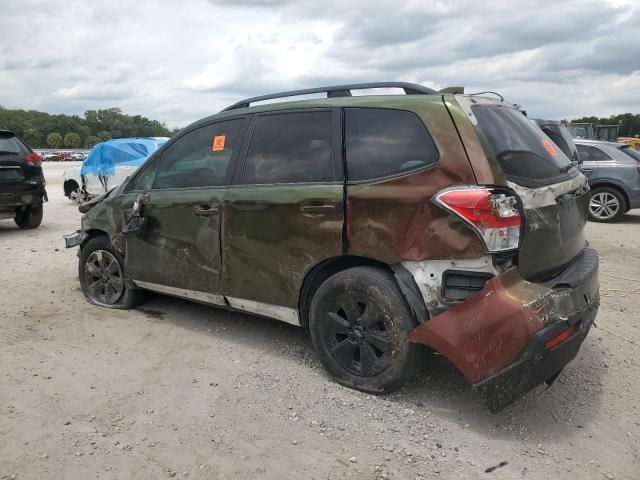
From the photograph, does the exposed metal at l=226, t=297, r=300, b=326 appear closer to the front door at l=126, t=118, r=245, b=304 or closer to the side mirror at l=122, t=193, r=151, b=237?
the front door at l=126, t=118, r=245, b=304

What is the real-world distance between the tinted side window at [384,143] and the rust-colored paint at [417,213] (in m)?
0.06

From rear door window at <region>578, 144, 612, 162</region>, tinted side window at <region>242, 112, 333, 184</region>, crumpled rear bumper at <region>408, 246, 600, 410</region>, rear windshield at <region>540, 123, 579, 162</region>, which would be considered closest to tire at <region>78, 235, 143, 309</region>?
tinted side window at <region>242, 112, 333, 184</region>

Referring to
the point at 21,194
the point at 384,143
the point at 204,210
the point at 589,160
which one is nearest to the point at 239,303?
the point at 204,210

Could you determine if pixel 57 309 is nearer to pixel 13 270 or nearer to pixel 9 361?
pixel 9 361

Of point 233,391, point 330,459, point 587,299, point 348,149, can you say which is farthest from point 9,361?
point 587,299

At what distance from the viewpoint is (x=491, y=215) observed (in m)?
2.79

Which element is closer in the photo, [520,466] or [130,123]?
[520,466]

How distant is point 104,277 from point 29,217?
5710mm

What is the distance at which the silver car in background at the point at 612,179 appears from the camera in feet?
34.5

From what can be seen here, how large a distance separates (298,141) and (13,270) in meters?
4.66

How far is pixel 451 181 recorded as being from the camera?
2.92 m

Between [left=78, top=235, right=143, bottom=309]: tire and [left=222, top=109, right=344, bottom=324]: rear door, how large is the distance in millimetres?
1421

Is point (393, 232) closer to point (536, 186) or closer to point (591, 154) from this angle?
point (536, 186)

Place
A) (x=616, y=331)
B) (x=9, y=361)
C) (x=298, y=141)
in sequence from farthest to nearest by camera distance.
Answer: (x=616, y=331) → (x=9, y=361) → (x=298, y=141)
